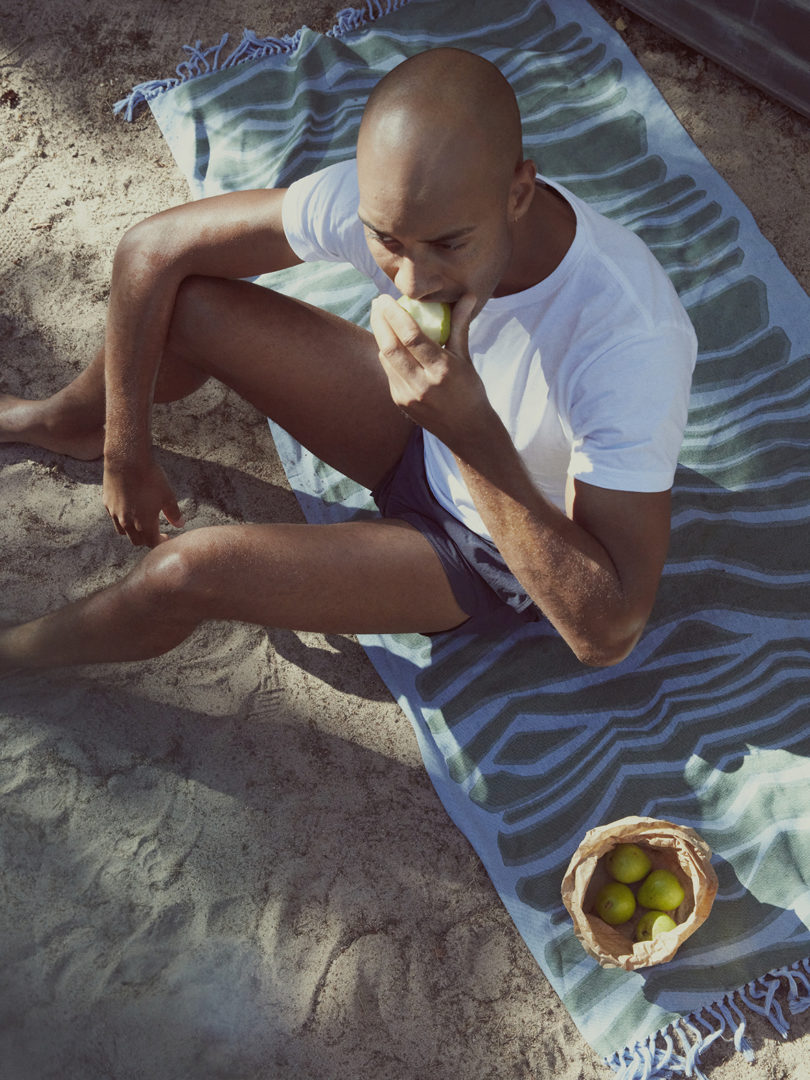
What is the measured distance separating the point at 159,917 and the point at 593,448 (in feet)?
4.97

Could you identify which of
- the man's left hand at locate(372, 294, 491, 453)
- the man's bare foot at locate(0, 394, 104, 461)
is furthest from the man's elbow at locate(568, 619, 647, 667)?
the man's bare foot at locate(0, 394, 104, 461)

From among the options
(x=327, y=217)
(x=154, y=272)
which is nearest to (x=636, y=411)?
(x=327, y=217)

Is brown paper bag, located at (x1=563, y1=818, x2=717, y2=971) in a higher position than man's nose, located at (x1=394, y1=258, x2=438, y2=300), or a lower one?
lower

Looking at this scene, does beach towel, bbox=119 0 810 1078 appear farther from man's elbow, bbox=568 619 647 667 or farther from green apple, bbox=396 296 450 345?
green apple, bbox=396 296 450 345

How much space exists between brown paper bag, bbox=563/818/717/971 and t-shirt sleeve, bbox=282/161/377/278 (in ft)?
4.43

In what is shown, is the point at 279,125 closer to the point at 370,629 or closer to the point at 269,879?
the point at 370,629

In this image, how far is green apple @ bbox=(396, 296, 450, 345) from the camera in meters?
1.78

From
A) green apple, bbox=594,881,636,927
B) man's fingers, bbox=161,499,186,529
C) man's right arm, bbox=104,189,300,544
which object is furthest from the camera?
man's fingers, bbox=161,499,186,529

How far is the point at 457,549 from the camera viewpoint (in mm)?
2258

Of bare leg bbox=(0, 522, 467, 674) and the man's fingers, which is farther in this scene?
the man's fingers

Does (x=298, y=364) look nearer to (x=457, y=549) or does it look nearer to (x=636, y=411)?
(x=457, y=549)

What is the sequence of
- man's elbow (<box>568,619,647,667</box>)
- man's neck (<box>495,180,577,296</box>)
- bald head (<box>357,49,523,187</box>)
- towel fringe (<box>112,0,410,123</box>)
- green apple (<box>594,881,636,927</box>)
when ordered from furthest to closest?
1. towel fringe (<box>112,0,410,123</box>)
2. green apple (<box>594,881,636,927</box>)
3. man's elbow (<box>568,619,647,667</box>)
4. man's neck (<box>495,180,577,296</box>)
5. bald head (<box>357,49,523,187</box>)

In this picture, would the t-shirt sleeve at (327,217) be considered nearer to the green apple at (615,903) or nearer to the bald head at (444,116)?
the bald head at (444,116)

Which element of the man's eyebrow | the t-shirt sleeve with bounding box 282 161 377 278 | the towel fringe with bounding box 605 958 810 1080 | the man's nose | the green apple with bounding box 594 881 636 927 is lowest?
the towel fringe with bounding box 605 958 810 1080
